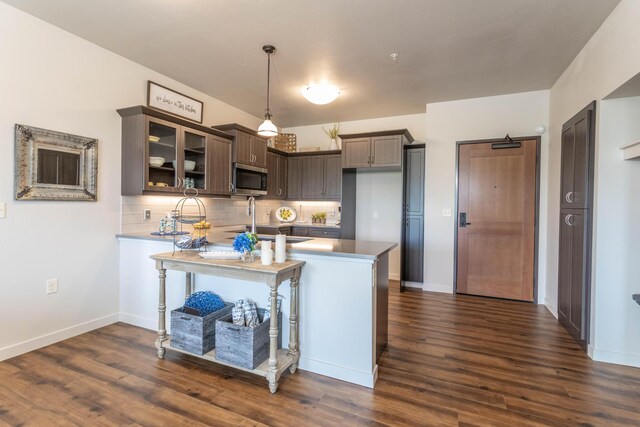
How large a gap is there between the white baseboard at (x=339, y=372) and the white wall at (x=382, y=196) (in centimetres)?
293

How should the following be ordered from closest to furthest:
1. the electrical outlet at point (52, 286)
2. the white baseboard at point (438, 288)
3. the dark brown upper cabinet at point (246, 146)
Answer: the electrical outlet at point (52, 286) < the dark brown upper cabinet at point (246, 146) < the white baseboard at point (438, 288)

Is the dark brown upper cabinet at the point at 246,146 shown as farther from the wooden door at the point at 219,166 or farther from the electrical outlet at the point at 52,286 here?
the electrical outlet at the point at 52,286

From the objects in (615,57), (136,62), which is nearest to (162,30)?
(136,62)

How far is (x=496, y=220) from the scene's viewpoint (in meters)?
4.11

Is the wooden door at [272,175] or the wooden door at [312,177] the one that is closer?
the wooden door at [272,175]

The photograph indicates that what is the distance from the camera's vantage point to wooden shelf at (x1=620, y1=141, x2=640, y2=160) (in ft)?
7.12

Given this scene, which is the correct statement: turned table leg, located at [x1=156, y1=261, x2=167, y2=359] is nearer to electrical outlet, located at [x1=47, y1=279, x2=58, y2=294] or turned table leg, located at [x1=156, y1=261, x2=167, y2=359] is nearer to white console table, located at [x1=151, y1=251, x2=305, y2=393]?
white console table, located at [x1=151, y1=251, x2=305, y2=393]

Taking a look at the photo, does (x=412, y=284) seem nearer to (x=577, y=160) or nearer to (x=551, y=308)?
(x=551, y=308)

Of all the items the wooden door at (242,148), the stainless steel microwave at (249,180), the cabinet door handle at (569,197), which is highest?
the wooden door at (242,148)

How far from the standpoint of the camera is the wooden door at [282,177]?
5.32 meters

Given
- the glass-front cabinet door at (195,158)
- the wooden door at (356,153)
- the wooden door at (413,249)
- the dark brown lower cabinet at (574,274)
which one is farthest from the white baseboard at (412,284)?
the glass-front cabinet door at (195,158)

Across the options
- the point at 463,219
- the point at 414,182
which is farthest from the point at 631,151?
the point at 414,182

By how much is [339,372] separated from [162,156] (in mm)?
2666

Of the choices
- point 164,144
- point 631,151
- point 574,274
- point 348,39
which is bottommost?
point 574,274
